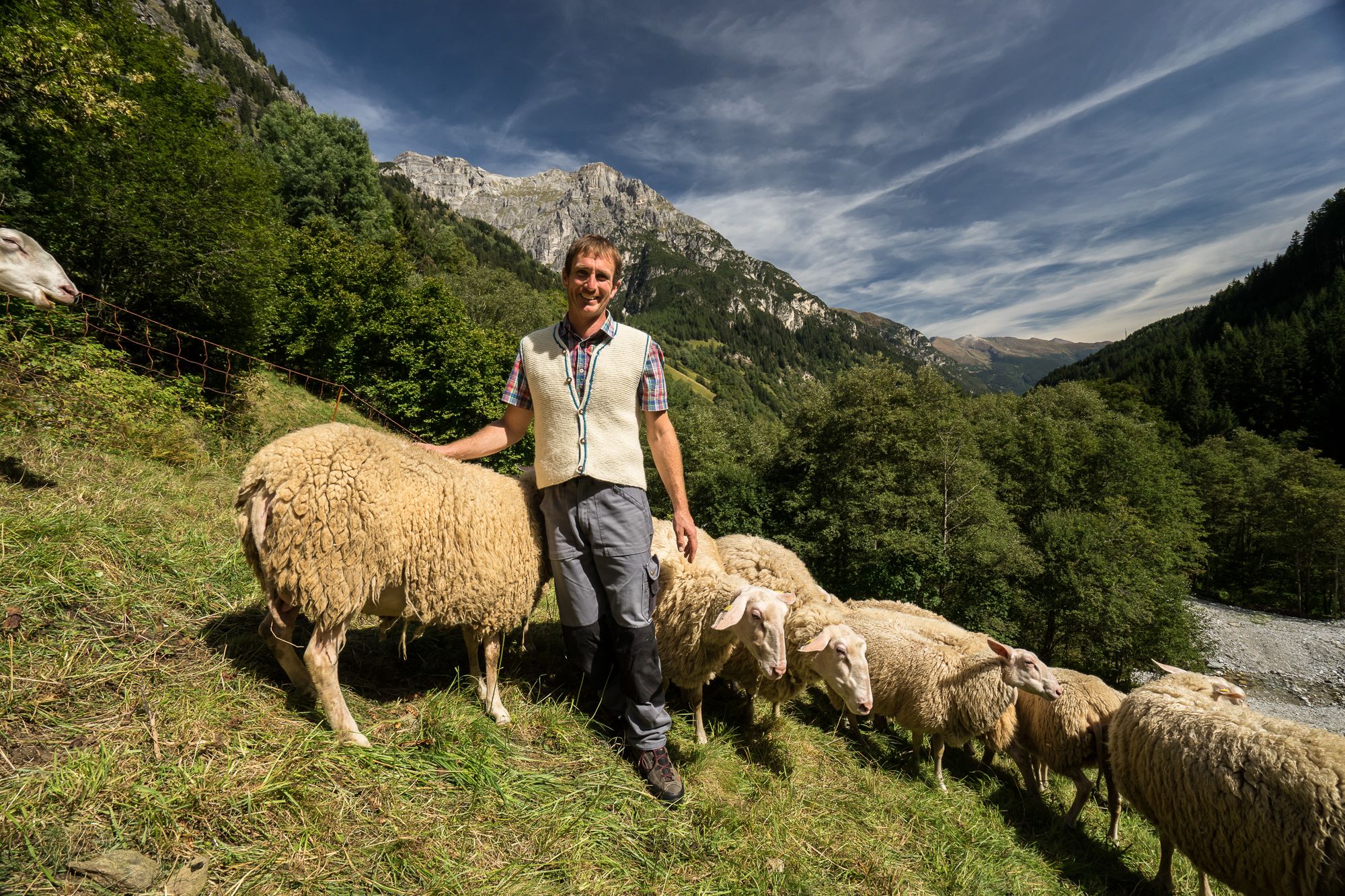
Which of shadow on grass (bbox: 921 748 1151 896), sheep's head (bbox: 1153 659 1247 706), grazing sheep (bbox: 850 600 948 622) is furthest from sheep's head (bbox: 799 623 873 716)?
grazing sheep (bbox: 850 600 948 622)

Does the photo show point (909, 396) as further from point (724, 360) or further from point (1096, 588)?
point (724, 360)

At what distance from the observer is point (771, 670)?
4.05m

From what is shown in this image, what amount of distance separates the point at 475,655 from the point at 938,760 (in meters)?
5.69

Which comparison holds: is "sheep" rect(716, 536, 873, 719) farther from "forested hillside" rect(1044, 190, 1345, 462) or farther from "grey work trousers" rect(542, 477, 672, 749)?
"forested hillside" rect(1044, 190, 1345, 462)

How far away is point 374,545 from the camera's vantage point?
3.04 metres

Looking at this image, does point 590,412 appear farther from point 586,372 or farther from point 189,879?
point 189,879

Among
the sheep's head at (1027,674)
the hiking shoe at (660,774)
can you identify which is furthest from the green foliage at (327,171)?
the sheep's head at (1027,674)

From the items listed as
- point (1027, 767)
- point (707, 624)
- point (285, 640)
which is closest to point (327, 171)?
point (285, 640)

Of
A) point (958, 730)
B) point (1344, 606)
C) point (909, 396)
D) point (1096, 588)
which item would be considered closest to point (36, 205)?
point (958, 730)

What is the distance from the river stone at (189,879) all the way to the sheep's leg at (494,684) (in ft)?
5.37

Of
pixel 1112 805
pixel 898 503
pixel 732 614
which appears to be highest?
pixel 732 614

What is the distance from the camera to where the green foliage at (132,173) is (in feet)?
24.8

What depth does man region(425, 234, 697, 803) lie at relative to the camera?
3178mm

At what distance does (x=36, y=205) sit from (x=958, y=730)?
16719 millimetres
